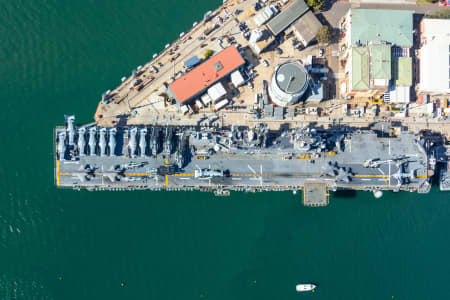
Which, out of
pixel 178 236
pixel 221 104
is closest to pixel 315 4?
pixel 221 104

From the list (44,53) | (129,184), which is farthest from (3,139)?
(129,184)

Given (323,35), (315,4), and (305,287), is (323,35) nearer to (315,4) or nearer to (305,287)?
(315,4)

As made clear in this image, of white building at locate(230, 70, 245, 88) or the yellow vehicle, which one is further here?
the yellow vehicle

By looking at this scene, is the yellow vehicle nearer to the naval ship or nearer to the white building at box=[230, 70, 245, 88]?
the naval ship

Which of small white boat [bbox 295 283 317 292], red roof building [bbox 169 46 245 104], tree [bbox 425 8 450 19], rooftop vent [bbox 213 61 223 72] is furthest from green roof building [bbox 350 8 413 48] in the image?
small white boat [bbox 295 283 317 292]

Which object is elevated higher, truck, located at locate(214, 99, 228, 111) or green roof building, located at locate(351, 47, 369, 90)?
green roof building, located at locate(351, 47, 369, 90)

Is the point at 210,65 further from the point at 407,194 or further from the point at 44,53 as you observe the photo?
the point at 407,194

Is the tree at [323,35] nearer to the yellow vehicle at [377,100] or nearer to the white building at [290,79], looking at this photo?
the white building at [290,79]
